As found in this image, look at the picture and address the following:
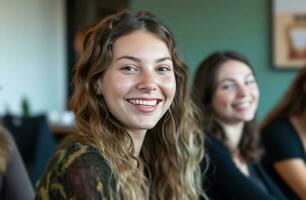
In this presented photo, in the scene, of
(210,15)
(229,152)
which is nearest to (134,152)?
(229,152)

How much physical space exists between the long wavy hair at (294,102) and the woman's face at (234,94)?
1.18ft

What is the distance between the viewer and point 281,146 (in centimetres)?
217

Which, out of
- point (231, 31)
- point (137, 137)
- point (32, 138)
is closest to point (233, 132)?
point (137, 137)

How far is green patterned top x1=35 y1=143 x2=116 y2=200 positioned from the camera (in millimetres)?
1096

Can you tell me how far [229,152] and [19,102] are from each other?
3223 mm

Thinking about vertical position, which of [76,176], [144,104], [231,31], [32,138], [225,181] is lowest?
[32,138]

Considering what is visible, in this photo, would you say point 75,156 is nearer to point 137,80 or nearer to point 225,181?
point 137,80

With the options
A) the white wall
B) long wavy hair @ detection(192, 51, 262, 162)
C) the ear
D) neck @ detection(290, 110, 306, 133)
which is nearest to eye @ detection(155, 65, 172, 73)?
the ear

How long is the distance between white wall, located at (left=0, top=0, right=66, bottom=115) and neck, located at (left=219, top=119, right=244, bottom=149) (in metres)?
2.64

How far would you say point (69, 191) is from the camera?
1096mm

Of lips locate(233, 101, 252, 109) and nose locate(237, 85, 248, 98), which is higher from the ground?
nose locate(237, 85, 248, 98)

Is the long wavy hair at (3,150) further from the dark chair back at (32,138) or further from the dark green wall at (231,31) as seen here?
the dark green wall at (231,31)

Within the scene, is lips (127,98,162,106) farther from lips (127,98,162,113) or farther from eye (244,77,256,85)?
eye (244,77,256,85)

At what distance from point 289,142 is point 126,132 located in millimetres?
1069
